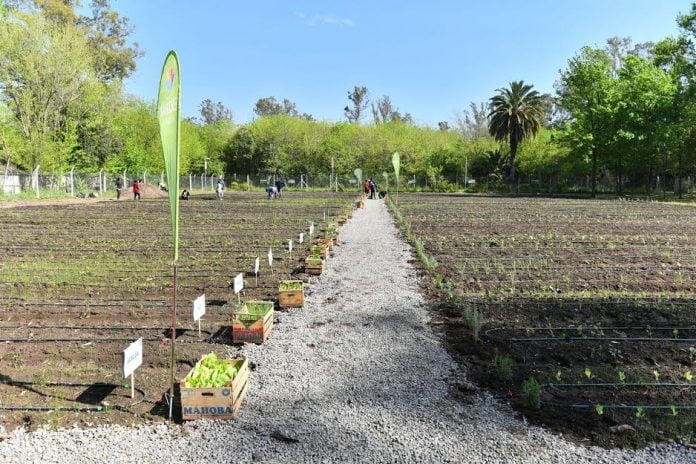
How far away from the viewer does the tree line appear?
32625mm

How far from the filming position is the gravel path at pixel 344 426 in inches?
134

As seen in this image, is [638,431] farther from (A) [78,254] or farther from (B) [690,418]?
(A) [78,254]

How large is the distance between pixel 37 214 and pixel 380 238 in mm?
14371

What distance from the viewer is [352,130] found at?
2308 inches

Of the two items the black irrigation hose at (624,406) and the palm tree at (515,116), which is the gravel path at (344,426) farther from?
the palm tree at (515,116)

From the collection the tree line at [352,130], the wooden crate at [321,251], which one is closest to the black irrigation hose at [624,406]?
the wooden crate at [321,251]

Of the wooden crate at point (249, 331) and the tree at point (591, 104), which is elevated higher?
the tree at point (591, 104)

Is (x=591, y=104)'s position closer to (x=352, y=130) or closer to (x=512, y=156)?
(x=512, y=156)

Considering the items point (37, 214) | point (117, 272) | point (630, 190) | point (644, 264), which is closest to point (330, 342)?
point (117, 272)

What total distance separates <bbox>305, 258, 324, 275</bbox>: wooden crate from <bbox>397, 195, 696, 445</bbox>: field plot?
76.4 inches

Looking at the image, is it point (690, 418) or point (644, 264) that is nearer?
point (690, 418)

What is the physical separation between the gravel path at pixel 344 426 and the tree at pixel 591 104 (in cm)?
3635

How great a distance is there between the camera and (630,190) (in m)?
46.3

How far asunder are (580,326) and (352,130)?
178 ft
